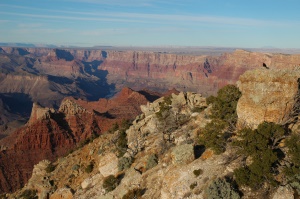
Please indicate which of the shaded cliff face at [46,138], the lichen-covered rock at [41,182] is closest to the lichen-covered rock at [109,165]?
the lichen-covered rock at [41,182]

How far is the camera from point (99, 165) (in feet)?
116

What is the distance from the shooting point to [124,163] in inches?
1289

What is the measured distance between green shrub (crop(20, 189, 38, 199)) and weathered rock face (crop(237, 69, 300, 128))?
2935 cm

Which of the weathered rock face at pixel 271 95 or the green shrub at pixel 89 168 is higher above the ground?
the weathered rock face at pixel 271 95

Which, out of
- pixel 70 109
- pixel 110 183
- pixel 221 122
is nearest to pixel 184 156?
pixel 221 122

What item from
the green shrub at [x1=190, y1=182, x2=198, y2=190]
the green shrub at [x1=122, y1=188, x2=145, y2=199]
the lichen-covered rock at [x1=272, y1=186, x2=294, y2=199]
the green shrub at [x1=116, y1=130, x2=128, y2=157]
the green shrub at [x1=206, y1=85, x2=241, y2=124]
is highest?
the green shrub at [x1=206, y1=85, x2=241, y2=124]

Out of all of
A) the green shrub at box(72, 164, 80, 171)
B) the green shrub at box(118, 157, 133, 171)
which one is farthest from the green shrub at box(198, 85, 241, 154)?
the green shrub at box(72, 164, 80, 171)

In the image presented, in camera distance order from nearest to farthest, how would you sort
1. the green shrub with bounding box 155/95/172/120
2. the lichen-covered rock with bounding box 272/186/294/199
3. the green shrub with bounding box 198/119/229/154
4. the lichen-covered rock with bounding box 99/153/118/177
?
the lichen-covered rock with bounding box 272/186/294/199 → the green shrub with bounding box 198/119/229/154 → the lichen-covered rock with bounding box 99/153/118/177 → the green shrub with bounding box 155/95/172/120

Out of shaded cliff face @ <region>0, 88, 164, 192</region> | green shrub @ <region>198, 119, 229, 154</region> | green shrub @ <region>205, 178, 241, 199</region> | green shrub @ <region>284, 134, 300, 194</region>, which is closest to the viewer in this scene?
green shrub @ <region>284, 134, 300, 194</region>

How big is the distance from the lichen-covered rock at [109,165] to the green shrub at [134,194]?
6.53 metres

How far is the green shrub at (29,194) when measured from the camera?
4044 cm

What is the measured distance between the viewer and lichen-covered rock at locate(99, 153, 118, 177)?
33.3 metres

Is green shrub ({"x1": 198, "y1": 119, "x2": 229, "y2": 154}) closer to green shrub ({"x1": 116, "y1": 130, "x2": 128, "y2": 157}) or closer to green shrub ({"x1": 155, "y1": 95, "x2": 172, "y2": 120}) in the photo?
green shrub ({"x1": 116, "y1": 130, "x2": 128, "y2": 157})

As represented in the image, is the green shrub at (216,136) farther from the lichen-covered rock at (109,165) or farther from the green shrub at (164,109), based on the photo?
the green shrub at (164,109)
